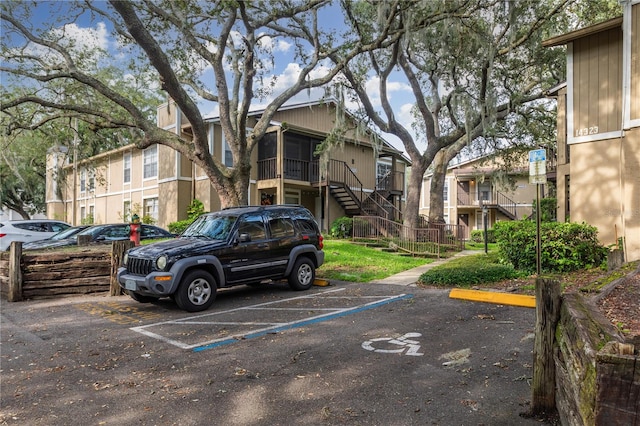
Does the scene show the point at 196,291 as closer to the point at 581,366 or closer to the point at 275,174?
the point at 581,366

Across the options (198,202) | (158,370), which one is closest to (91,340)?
(158,370)

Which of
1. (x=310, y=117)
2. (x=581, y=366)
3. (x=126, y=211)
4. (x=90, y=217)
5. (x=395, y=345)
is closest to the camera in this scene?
(x=581, y=366)

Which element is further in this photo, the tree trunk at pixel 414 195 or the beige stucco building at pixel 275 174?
the beige stucco building at pixel 275 174

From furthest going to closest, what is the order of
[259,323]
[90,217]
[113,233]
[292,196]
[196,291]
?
1. [90,217]
2. [292,196]
3. [113,233]
4. [196,291]
5. [259,323]

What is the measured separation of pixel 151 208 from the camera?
24.7m

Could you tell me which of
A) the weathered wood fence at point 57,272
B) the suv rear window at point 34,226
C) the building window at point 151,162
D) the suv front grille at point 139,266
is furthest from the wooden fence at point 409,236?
the suv rear window at point 34,226

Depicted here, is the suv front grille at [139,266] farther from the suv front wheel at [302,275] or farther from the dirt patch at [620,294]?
the dirt patch at [620,294]

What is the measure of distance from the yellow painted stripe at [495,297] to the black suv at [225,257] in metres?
3.30

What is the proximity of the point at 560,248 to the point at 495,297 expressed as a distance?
3.08 meters

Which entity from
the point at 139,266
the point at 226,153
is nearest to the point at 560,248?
the point at 139,266

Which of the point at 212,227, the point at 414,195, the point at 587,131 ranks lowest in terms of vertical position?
the point at 212,227

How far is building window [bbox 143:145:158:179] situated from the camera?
2417 cm

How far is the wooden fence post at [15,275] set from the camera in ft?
29.1

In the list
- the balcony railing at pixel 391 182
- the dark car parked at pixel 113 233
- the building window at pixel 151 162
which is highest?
the building window at pixel 151 162
